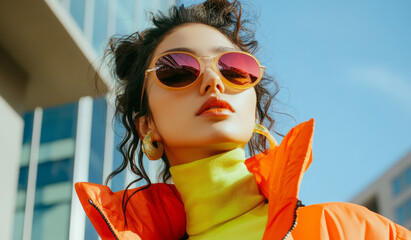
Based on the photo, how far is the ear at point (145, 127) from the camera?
2080 millimetres

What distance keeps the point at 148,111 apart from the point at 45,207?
388 cm

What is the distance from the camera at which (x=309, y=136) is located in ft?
5.50

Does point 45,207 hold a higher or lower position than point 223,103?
lower

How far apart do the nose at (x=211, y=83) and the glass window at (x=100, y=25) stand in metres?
4.10

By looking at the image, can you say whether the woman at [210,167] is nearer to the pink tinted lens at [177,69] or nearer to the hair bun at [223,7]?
the pink tinted lens at [177,69]

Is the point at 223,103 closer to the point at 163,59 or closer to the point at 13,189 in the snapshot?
the point at 163,59

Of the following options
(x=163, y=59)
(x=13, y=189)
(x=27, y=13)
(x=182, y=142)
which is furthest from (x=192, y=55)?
(x=13, y=189)

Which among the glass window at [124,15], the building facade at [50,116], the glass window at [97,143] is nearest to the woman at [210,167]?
the building facade at [50,116]

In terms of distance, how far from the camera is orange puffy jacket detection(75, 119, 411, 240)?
162 cm

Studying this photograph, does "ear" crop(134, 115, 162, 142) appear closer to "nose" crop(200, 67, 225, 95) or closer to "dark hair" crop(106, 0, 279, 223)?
"dark hair" crop(106, 0, 279, 223)

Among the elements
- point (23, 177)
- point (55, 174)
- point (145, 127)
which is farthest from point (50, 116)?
point (145, 127)

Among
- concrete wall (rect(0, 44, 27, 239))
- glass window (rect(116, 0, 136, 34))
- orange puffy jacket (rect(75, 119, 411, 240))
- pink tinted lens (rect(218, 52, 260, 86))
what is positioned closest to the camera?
orange puffy jacket (rect(75, 119, 411, 240))

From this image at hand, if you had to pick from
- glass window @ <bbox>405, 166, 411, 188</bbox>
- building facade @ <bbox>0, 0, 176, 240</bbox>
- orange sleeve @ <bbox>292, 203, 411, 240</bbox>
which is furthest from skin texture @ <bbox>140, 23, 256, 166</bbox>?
glass window @ <bbox>405, 166, 411, 188</bbox>

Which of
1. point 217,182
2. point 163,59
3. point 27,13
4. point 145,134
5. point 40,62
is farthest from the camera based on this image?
point 40,62
